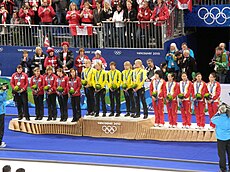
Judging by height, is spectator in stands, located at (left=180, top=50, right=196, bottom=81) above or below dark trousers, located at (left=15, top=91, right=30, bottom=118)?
above

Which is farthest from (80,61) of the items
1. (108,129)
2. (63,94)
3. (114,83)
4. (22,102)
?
(108,129)

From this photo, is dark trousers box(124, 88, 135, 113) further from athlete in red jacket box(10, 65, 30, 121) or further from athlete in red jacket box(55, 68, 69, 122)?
athlete in red jacket box(10, 65, 30, 121)

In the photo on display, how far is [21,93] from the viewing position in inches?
867

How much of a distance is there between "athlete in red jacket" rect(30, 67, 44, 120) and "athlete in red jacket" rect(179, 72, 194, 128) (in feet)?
14.3

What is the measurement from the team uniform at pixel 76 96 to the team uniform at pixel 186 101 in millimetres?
3121

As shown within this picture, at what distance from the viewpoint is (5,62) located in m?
26.9

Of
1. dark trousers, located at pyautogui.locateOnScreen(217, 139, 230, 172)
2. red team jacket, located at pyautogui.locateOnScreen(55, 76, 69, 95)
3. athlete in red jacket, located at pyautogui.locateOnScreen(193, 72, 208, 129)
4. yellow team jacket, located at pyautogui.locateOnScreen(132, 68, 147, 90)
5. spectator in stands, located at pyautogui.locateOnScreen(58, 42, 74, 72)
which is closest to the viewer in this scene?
dark trousers, located at pyautogui.locateOnScreen(217, 139, 230, 172)

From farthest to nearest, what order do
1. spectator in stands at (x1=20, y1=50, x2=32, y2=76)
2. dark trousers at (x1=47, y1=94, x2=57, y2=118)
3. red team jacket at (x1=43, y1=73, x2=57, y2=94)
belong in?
spectator in stands at (x1=20, y1=50, x2=32, y2=76), dark trousers at (x1=47, y1=94, x2=57, y2=118), red team jacket at (x1=43, y1=73, x2=57, y2=94)

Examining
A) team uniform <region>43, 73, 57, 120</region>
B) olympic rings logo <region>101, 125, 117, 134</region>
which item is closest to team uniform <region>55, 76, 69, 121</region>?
team uniform <region>43, 73, 57, 120</region>

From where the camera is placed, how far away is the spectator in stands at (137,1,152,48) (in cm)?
2440

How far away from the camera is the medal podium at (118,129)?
2028cm

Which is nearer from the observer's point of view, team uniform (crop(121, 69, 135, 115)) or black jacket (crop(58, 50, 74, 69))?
team uniform (crop(121, 69, 135, 115))

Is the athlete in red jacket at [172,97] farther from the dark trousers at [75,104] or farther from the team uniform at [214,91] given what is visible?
the dark trousers at [75,104]

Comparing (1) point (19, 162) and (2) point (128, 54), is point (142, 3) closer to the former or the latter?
(2) point (128, 54)
